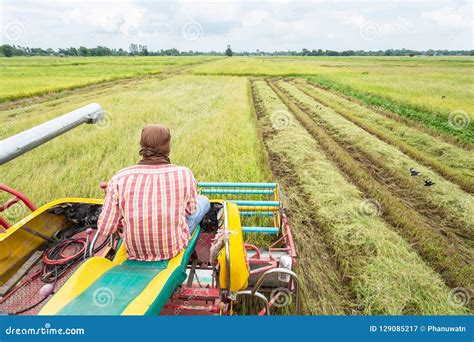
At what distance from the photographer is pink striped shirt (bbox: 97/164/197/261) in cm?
199

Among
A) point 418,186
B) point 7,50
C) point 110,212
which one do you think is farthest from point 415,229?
point 7,50

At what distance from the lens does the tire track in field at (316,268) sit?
2.97m

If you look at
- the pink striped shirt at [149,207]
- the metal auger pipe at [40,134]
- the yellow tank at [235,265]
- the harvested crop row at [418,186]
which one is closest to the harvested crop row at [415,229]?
the harvested crop row at [418,186]

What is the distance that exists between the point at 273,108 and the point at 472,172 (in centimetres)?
764

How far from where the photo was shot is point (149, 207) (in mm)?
1980

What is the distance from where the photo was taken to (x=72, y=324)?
181 cm

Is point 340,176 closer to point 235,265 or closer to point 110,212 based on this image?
point 235,265

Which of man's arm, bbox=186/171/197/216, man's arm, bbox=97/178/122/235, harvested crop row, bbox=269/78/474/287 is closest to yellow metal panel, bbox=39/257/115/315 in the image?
man's arm, bbox=97/178/122/235

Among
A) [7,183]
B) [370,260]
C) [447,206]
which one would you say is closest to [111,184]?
[370,260]

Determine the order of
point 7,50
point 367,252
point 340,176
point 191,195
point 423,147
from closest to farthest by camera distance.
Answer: point 191,195, point 367,252, point 340,176, point 423,147, point 7,50

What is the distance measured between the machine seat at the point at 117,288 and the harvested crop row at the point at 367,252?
213 cm

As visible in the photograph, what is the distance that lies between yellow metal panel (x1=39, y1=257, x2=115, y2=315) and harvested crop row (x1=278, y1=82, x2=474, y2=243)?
4.61 metres

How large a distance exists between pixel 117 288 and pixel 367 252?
301 cm

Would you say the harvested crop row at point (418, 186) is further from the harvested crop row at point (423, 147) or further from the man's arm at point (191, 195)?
the man's arm at point (191, 195)
